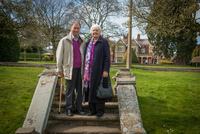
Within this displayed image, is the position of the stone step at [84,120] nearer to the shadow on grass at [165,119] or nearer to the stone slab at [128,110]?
the stone slab at [128,110]

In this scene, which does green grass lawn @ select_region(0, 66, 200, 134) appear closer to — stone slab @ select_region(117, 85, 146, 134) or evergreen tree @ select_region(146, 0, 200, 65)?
stone slab @ select_region(117, 85, 146, 134)

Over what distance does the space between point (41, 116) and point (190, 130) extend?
3.44 m

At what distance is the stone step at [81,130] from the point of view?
2.95 metres

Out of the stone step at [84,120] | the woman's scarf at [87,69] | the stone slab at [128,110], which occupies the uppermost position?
the woman's scarf at [87,69]

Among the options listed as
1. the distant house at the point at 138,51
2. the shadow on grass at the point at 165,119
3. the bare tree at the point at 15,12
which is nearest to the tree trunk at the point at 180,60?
the distant house at the point at 138,51

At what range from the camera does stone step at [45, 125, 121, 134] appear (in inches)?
116

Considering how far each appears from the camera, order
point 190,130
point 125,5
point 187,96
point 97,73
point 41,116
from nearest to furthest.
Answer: point 41,116, point 97,73, point 190,130, point 187,96, point 125,5

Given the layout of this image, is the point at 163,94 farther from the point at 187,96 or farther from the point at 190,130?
the point at 190,130

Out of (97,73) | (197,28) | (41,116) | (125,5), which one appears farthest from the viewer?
(125,5)

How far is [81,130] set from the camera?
9.84ft

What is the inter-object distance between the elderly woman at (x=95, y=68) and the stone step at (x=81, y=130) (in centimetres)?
30

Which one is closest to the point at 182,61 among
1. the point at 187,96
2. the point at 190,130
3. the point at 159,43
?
the point at 159,43

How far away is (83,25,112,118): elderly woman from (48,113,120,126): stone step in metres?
0.12

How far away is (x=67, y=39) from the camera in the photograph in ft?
11.2
